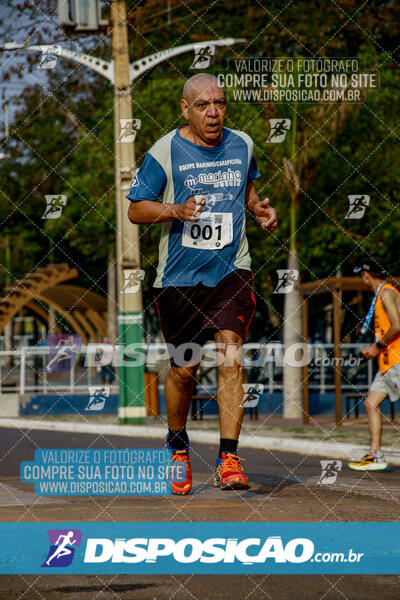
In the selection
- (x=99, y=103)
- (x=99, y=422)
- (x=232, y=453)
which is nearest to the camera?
(x=232, y=453)

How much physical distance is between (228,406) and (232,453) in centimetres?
26

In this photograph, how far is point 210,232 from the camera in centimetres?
615

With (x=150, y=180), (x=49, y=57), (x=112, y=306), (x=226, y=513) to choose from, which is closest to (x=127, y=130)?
(x=49, y=57)

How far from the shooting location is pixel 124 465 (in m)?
7.28

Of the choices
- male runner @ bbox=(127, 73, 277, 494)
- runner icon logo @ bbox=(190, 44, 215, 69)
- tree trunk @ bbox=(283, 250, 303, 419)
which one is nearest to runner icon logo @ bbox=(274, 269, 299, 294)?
tree trunk @ bbox=(283, 250, 303, 419)

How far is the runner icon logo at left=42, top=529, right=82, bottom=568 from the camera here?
4574 mm

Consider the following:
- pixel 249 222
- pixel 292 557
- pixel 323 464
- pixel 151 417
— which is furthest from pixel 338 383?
pixel 292 557

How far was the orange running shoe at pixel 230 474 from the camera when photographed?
615 cm

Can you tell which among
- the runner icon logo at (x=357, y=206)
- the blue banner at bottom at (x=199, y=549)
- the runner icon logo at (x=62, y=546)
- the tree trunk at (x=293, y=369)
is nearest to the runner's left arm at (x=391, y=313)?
the blue banner at bottom at (x=199, y=549)

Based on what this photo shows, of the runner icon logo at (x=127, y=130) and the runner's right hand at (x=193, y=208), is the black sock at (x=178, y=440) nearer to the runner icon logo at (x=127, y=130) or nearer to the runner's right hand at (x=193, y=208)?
the runner's right hand at (x=193, y=208)

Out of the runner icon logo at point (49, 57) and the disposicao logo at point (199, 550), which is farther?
the runner icon logo at point (49, 57)

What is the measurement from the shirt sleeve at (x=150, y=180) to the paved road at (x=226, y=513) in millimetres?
1684

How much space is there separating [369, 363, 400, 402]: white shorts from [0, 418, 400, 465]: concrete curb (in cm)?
94

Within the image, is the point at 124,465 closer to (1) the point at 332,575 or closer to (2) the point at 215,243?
(2) the point at 215,243
